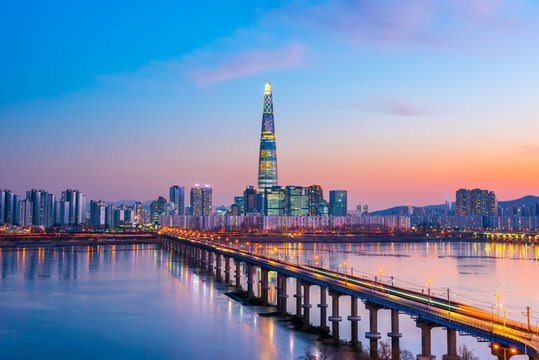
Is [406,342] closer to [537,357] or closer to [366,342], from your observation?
[366,342]

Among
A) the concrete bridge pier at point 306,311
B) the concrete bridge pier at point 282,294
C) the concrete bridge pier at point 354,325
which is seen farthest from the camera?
the concrete bridge pier at point 282,294

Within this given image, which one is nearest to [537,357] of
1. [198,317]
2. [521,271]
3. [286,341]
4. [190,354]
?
[286,341]

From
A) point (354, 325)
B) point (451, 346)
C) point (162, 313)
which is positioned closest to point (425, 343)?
point (451, 346)

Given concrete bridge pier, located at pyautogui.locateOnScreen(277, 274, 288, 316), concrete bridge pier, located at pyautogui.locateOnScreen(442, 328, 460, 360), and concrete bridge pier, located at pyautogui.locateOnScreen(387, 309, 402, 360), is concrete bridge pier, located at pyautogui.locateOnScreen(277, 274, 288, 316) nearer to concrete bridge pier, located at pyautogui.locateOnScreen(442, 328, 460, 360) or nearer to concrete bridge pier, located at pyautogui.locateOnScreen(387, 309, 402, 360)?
concrete bridge pier, located at pyautogui.locateOnScreen(387, 309, 402, 360)

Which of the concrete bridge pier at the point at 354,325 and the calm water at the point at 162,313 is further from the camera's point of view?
the concrete bridge pier at the point at 354,325

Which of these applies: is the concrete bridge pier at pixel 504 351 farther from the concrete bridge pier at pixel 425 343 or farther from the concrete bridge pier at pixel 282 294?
the concrete bridge pier at pixel 282 294

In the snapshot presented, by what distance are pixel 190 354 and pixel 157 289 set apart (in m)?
39.9

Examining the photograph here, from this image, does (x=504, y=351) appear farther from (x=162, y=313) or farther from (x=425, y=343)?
(x=162, y=313)

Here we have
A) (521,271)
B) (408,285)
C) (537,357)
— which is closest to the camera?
(537,357)

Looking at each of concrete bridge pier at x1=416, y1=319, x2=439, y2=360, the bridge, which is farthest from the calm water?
concrete bridge pier at x1=416, y1=319, x2=439, y2=360

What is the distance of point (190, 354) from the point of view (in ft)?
155

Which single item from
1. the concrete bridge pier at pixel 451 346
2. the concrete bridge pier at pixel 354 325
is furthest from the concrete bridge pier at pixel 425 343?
the concrete bridge pier at pixel 354 325

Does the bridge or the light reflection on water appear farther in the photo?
the light reflection on water

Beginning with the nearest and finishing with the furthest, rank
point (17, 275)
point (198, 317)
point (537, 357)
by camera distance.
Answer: point (537, 357), point (198, 317), point (17, 275)
